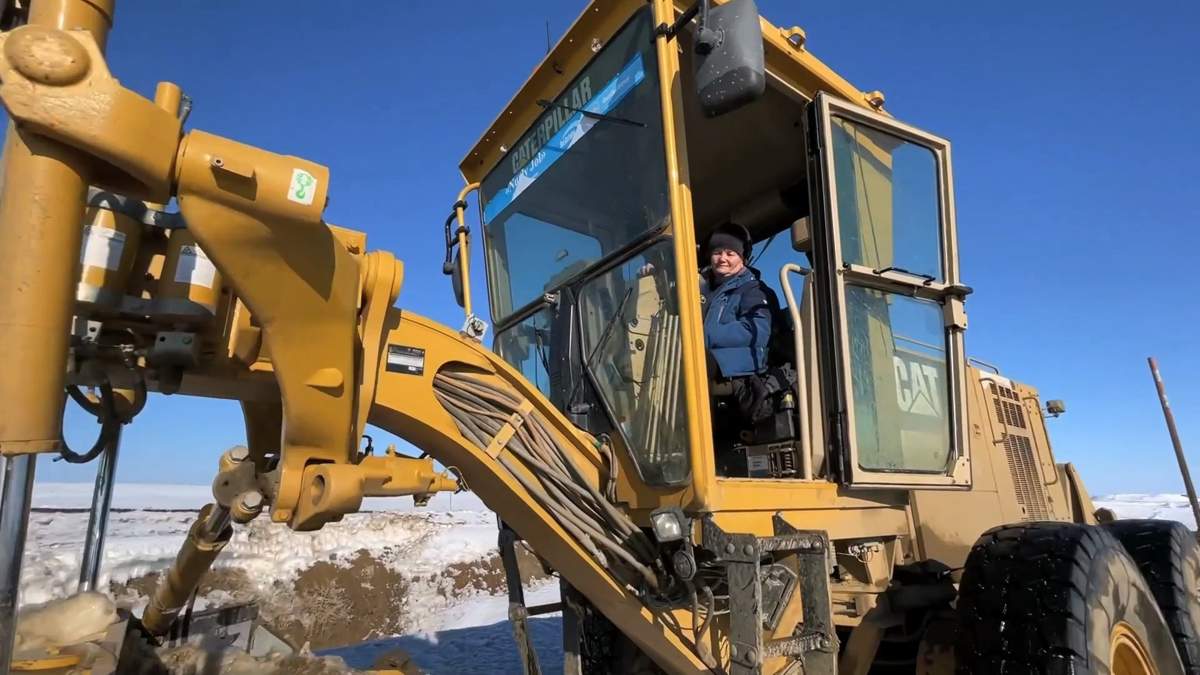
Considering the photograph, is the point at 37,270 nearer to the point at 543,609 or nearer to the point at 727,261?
the point at 543,609

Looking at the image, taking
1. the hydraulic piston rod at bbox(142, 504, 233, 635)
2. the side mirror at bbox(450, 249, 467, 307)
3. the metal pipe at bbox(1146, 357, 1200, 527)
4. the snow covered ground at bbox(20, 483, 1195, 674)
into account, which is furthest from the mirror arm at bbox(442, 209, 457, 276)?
the metal pipe at bbox(1146, 357, 1200, 527)

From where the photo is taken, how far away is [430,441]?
8.09ft


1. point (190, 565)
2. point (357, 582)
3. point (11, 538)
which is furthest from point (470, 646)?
point (11, 538)

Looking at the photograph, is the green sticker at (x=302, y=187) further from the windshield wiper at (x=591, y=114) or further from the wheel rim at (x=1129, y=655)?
the wheel rim at (x=1129, y=655)

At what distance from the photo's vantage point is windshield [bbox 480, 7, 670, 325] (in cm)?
294

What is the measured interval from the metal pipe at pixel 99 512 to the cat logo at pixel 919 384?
3.14 meters

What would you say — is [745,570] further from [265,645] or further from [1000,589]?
[265,645]

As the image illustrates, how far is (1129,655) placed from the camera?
3.07m

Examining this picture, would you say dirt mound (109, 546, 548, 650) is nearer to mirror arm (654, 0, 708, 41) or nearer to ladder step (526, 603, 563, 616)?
ladder step (526, 603, 563, 616)

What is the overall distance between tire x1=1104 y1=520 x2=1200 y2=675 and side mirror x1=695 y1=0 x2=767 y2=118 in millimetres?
3146

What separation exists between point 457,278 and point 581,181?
4.09 ft

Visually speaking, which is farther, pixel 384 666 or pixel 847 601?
pixel 384 666

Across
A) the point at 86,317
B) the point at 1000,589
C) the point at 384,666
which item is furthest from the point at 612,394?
the point at 384,666

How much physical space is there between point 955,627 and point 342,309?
272 centimetres
